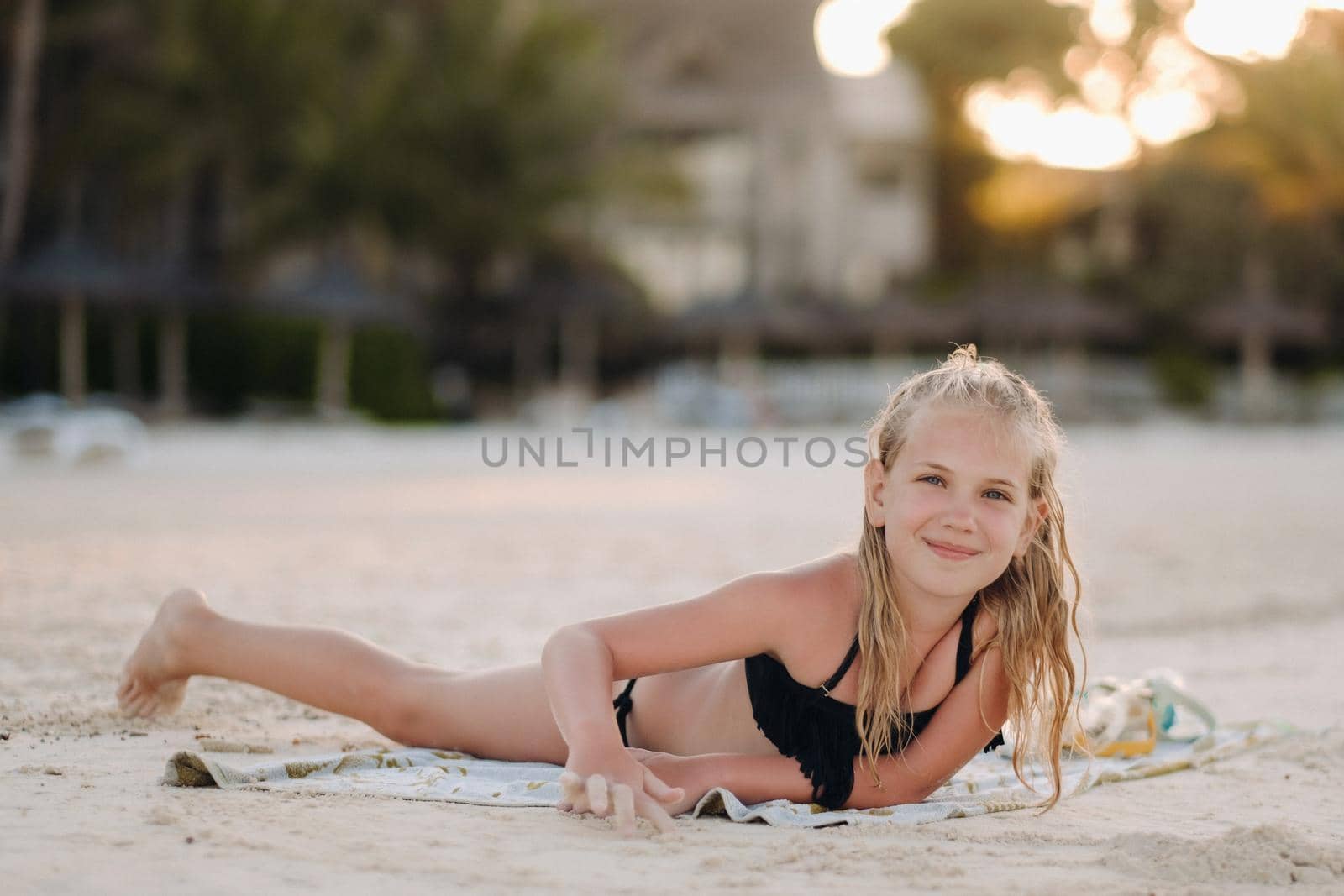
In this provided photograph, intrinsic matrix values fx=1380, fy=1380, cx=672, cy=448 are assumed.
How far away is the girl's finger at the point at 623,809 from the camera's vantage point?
2.41 meters

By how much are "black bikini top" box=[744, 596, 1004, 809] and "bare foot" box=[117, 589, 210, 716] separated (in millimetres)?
1384

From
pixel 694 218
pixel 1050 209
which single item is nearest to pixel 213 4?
pixel 694 218

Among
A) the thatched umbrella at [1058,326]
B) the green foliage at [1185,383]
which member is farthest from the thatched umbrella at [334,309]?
the green foliage at [1185,383]

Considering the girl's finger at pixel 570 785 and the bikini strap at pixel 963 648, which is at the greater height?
the bikini strap at pixel 963 648

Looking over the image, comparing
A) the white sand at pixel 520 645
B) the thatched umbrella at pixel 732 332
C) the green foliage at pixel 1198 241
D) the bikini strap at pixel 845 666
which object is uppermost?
the green foliage at pixel 1198 241

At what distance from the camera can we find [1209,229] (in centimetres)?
2698

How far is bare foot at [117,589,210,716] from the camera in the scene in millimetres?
3244

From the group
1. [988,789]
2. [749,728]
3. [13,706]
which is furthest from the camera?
[13,706]

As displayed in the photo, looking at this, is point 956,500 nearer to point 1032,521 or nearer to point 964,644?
point 1032,521

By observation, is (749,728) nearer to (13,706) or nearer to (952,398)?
(952,398)

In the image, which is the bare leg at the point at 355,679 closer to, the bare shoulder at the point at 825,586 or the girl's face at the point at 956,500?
the bare shoulder at the point at 825,586

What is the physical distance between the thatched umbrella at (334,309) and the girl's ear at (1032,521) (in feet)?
56.6

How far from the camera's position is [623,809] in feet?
7.95

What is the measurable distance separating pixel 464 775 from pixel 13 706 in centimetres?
126
